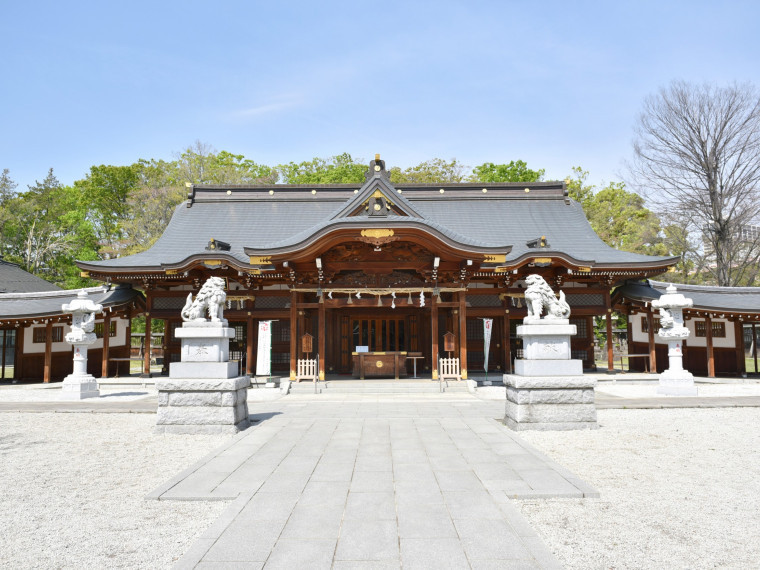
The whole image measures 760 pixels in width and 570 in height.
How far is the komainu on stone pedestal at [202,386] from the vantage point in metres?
8.63

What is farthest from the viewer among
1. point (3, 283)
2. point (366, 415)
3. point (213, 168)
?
point (213, 168)

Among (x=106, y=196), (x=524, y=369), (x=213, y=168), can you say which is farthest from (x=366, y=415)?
(x=106, y=196)

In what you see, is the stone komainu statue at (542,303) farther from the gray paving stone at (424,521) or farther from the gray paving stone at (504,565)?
the gray paving stone at (504,565)

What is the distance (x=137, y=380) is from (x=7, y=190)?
102 feet

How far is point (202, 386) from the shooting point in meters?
8.66

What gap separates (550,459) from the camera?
658 cm

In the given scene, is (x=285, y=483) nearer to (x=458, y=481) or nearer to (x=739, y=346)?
(x=458, y=481)

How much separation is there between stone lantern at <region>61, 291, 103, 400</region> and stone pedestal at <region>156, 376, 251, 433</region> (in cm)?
699

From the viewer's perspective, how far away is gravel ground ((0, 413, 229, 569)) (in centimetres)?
386

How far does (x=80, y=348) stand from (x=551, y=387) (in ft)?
44.5

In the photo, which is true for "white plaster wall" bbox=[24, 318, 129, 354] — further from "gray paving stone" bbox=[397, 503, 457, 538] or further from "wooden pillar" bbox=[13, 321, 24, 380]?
"gray paving stone" bbox=[397, 503, 457, 538]

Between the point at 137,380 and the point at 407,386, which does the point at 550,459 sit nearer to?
the point at 407,386

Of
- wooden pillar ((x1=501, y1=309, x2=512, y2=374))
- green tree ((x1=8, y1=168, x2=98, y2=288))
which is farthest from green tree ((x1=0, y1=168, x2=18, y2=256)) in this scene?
wooden pillar ((x1=501, y1=309, x2=512, y2=374))

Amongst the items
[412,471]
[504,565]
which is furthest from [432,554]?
[412,471]
